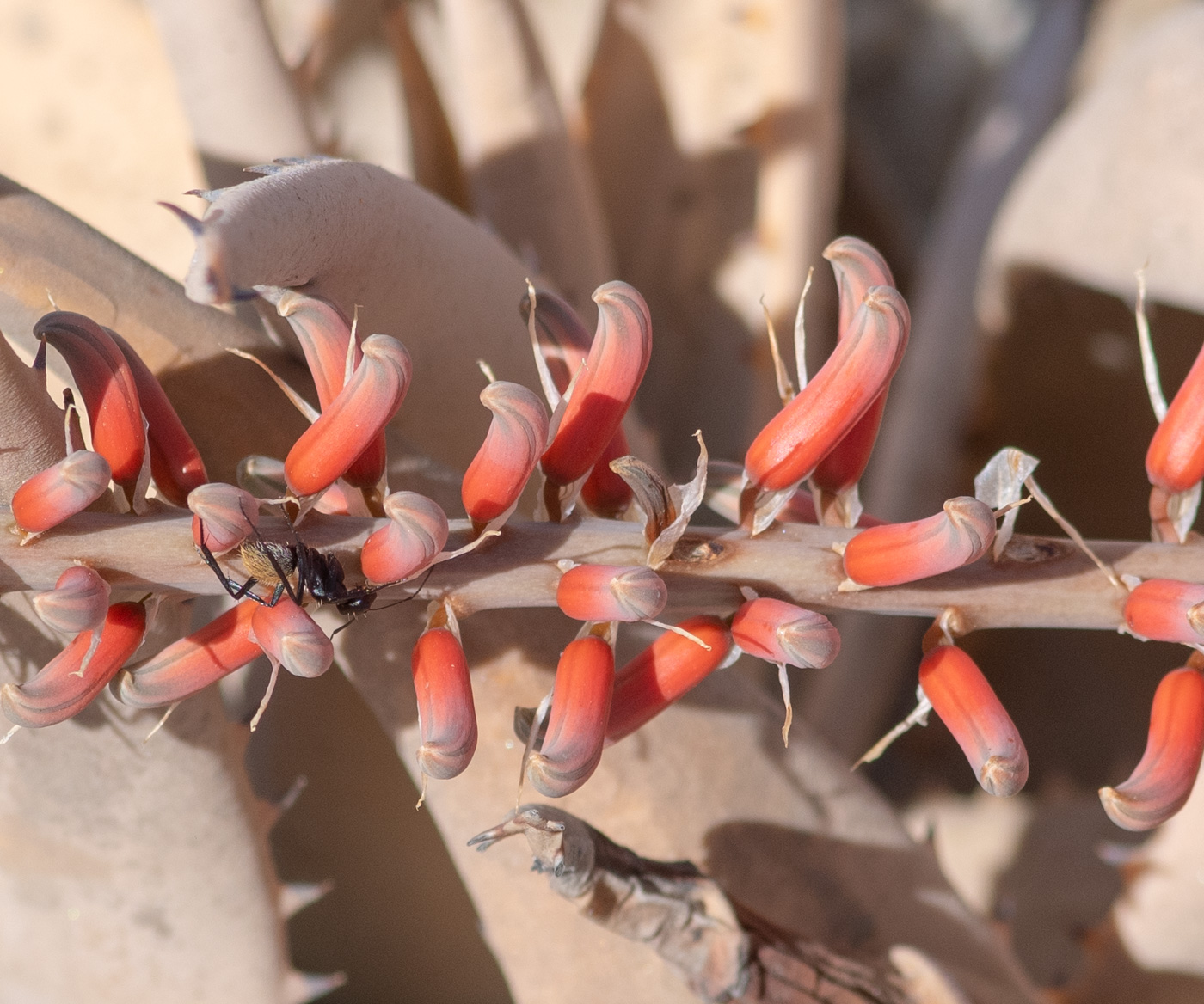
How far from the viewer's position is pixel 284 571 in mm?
421

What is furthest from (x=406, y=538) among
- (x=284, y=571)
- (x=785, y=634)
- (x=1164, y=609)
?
(x=1164, y=609)

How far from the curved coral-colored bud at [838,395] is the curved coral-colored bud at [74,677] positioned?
10.3 inches

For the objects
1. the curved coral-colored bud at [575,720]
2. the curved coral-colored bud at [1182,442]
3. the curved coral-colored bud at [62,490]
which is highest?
the curved coral-colored bud at [62,490]

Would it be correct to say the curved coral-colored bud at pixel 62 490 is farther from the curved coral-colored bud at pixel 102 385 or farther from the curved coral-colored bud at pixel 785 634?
the curved coral-colored bud at pixel 785 634

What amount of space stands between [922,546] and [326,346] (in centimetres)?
25

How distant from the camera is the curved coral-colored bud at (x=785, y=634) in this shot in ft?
1.45

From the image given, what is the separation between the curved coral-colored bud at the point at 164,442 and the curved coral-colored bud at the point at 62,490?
0.16 ft

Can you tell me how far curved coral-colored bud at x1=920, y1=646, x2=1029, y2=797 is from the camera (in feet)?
1.50

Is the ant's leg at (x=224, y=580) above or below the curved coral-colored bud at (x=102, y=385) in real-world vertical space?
below

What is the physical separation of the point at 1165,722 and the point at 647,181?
68 cm

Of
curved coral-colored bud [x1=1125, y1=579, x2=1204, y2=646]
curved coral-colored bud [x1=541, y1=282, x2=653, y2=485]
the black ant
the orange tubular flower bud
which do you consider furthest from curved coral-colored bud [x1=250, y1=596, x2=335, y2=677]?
curved coral-colored bud [x1=1125, y1=579, x2=1204, y2=646]

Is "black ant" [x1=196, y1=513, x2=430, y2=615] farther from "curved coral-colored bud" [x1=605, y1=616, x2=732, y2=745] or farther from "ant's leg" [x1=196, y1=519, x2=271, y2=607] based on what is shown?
"curved coral-colored bud" [x1=605, y1=616, x2=732, y2=745]

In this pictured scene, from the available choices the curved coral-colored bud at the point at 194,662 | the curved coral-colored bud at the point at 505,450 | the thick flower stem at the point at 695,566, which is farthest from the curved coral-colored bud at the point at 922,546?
the curved coral-colored bud at the point at 194,662

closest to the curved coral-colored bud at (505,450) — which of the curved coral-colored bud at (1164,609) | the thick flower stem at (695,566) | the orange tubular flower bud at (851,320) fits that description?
the thick flower stem at (695,566)
